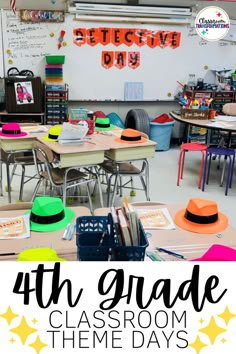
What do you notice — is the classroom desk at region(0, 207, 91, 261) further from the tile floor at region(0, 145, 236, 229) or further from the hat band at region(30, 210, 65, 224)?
the tile floor at region(0, 145, 236, 229)

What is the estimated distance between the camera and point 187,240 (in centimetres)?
175

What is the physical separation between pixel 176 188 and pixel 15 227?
2838 millimetres

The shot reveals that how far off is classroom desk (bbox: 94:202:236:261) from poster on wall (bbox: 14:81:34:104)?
4.15 metres

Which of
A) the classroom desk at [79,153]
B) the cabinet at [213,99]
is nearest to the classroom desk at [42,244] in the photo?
the classroom desk at [79,153]

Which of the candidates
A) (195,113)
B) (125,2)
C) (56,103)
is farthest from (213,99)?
(56,103)

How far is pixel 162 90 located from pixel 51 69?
1.87 meters

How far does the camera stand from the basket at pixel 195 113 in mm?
4668

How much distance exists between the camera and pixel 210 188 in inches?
176

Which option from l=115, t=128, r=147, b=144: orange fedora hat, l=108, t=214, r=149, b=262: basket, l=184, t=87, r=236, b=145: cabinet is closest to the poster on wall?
l=184, t=87, r=236, b=145: cabinet

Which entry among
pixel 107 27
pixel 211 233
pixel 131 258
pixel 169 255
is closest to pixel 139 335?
pixel 131 258

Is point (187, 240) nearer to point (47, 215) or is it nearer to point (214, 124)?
point (47, 215)

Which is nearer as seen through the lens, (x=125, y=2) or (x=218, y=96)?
(x=125, y=2)

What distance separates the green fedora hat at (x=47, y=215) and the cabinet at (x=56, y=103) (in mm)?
3907

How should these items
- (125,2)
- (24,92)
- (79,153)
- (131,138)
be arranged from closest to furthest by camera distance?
(79,153)
(131,138)
(24,92)
(125,2)
